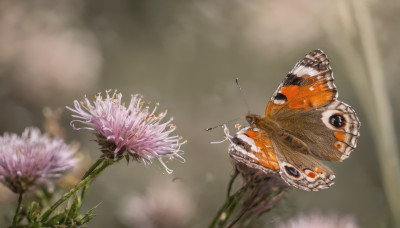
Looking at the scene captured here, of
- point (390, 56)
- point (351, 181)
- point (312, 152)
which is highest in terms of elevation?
point (390, 56)

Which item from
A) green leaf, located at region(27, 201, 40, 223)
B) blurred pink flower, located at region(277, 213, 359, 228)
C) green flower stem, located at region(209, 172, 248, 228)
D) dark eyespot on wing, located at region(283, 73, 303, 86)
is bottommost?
blurred pink flower, located at region(277, 213, 359, 228)

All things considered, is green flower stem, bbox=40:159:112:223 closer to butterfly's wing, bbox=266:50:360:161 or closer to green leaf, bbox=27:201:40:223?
green leaf, bbox=27:201:40:223

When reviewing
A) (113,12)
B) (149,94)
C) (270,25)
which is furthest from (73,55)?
(270,25)

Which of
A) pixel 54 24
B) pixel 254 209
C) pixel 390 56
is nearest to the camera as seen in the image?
pixel 254 209

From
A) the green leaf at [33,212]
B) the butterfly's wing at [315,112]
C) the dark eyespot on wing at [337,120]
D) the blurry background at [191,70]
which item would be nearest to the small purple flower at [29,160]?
the green leaf at [33,212]

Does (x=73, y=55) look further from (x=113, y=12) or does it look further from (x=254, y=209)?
(x=254, y=209)

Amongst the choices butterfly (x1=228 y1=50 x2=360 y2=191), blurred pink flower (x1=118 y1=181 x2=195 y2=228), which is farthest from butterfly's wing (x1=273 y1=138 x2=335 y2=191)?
blurred pink flower (x1=118 y1=181 x2=195 y2=228)
